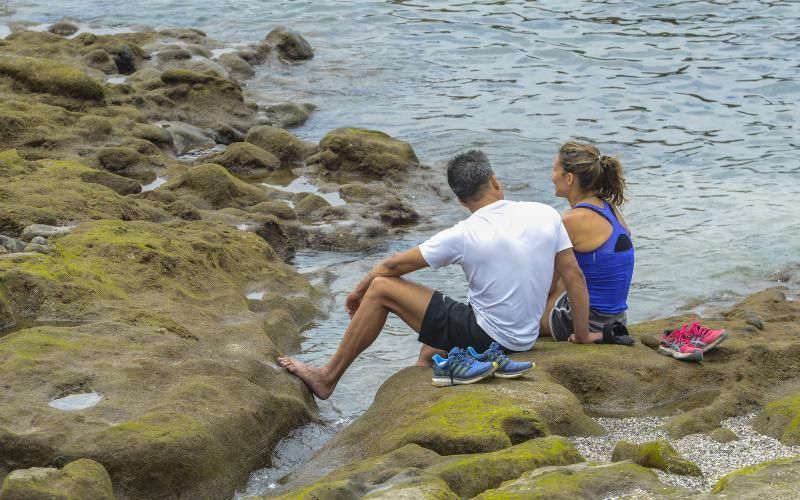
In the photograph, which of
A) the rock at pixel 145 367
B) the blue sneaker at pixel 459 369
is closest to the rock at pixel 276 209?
the rock at pixel 145 367

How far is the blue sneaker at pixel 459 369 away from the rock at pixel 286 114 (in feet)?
38.7

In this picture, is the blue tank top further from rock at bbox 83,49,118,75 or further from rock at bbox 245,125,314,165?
rock at bbox 83,49,118,75

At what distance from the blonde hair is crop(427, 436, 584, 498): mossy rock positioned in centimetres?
273

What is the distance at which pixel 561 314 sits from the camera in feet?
27.5

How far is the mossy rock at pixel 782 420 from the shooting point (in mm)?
6586

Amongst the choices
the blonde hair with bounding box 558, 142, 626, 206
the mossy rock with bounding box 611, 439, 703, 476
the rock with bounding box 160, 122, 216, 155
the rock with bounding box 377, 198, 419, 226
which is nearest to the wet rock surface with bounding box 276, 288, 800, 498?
the mossy rock with bounding box 611, 439, 703, 476

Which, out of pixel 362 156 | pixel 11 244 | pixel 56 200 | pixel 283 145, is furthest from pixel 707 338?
pixel 283 145

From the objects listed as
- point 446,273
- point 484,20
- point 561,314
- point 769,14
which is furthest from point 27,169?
point 769,14

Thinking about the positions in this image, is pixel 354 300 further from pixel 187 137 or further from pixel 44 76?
pixel 44 76

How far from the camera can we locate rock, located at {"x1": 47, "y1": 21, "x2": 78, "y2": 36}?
24.0 metres

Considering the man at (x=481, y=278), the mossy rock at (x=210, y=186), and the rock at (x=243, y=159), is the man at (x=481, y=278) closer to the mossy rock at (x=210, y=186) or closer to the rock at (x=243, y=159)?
the mossy rock at (x=210, y=186)

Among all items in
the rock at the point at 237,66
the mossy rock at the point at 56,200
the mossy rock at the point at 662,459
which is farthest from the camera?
the rock at the point at 237,66

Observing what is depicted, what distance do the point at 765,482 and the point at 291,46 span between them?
19.2 m

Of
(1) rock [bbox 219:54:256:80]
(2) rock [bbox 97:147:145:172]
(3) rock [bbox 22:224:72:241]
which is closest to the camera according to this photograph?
(3) rock [bbox 22:224:72:241]
